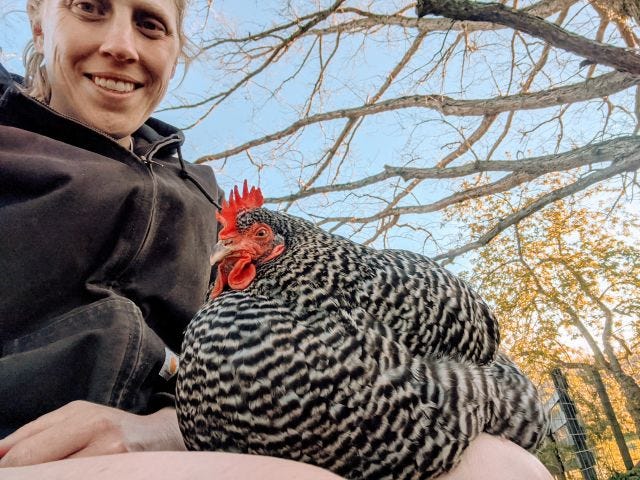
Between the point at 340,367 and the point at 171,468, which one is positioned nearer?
the point at 171,468

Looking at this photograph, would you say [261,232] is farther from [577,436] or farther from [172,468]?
[577,436]

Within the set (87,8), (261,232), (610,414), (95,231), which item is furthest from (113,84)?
(610,414)

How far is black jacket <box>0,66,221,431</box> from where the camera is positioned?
3.86 ft

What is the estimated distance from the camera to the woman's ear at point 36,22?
1546 millimetres

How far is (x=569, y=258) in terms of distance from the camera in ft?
32.5

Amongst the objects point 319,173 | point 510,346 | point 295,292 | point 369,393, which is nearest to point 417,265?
point 295,292

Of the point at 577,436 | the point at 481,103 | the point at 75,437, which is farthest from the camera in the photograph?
the point at 577,436

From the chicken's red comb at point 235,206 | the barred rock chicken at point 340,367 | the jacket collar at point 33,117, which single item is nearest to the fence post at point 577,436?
the barred rock chicken at point 340,367

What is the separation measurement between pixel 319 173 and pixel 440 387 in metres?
5.98

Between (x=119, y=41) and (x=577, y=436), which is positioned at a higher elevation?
(x=119, y=41)

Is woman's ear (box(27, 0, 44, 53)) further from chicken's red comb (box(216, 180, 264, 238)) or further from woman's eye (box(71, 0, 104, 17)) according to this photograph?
chicken's red comb (box(216, 180, 264, 238))

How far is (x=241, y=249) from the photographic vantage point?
1242 millimetres

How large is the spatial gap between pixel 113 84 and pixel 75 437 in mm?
1091

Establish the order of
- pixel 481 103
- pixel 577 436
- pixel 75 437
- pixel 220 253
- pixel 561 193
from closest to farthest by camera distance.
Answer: pixel 75 437
pixel 220 253
pixel 561 193
pixel 481 103
pixel 577 436
